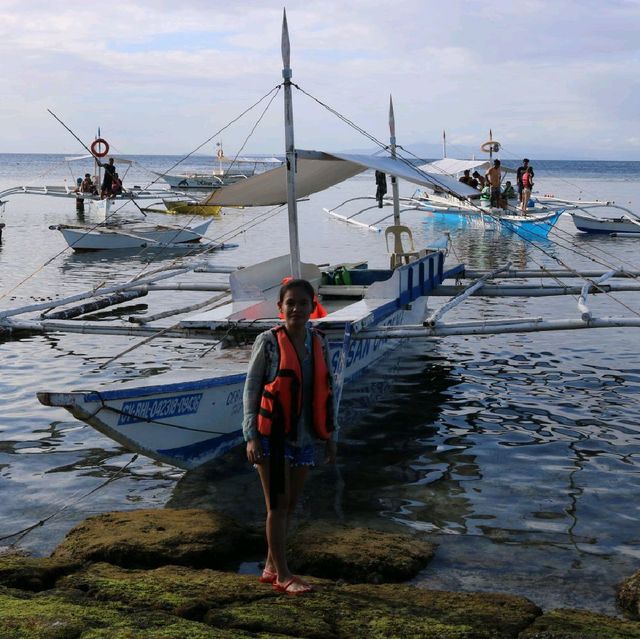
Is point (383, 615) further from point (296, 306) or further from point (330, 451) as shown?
point (296, 306)

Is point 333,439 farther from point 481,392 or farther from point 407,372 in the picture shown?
point 407,372

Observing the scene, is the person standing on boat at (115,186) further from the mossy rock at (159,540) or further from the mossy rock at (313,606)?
the mossy rock at (313,606)

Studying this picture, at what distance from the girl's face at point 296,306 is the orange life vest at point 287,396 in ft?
0.31

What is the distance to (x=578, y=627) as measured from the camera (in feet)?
17.0

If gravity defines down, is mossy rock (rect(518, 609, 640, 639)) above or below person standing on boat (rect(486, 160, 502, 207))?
below

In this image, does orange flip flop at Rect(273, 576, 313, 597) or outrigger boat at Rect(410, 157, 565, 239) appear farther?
outrigger boat at Rect(410, 157, 565, 239)

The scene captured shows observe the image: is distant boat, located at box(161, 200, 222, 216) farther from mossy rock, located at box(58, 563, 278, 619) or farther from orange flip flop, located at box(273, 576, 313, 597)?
orange flip flop, located at box(273, 576, 313, 597)

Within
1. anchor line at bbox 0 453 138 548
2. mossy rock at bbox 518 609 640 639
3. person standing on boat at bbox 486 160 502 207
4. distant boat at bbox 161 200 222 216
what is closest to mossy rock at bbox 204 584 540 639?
mossy rock at bbox 518 609 640 639

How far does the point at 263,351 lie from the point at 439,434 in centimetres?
530

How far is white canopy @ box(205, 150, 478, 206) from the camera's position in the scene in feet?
37.2

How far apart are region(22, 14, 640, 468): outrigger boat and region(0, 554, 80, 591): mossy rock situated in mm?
1334

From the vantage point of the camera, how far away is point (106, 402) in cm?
759

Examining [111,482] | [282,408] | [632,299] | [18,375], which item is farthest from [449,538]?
[632,299]

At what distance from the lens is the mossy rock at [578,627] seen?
16.6 feet
